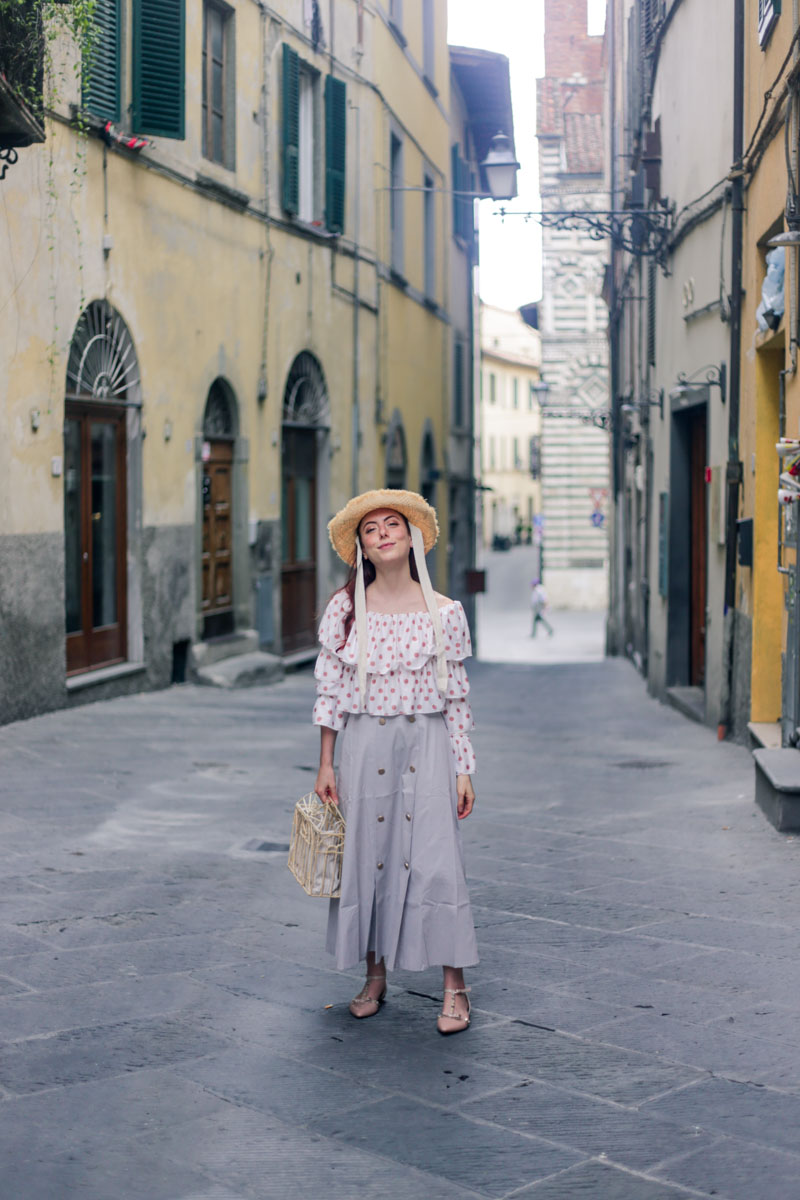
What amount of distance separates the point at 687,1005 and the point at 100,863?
2.86m

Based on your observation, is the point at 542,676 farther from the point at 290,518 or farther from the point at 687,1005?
the point at 687,1005

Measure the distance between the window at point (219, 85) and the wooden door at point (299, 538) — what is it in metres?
3.26

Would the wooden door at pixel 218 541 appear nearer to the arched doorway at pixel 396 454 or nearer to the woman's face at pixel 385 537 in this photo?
the arched doorway at pixel 396 454

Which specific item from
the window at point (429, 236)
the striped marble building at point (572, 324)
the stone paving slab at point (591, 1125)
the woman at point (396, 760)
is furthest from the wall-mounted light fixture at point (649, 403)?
the striped marble building at point (572, 324)

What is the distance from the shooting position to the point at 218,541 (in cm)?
1489

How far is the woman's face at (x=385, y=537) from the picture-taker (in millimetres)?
4543

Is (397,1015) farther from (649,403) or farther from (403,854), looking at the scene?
(649,403)

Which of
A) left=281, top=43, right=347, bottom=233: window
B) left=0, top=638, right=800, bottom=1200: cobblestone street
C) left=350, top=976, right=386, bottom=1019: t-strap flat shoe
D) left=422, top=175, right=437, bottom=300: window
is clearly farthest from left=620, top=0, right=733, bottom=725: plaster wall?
left=422, top=175, right=437, bottom=300: window

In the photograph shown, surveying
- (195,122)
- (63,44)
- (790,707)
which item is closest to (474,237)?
(195,122)

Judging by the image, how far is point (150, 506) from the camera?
42.7ft

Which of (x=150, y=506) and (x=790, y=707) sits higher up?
(x=150, y=506)

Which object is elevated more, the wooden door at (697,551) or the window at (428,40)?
the window at (428,40)

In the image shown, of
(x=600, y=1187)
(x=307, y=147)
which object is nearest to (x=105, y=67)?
(x=307, y=147)

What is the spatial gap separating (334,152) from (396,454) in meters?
5.22
